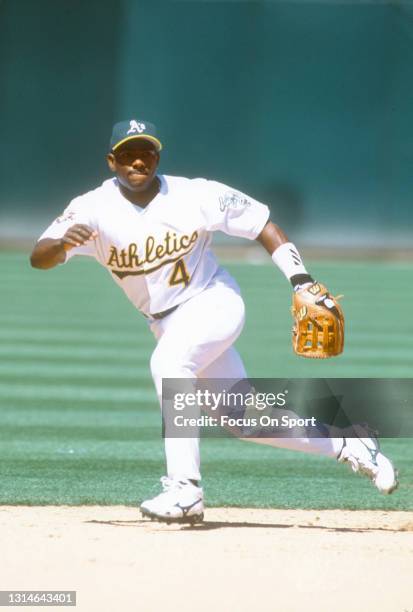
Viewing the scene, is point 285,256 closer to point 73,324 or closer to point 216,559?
point 216,559

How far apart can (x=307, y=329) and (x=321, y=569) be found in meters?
1.09

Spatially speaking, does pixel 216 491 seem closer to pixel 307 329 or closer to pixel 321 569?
pixel 307 329

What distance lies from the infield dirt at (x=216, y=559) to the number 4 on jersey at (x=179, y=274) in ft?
3.22

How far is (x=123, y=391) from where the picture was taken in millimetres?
9289

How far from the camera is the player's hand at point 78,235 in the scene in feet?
16.9

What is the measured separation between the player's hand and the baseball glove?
0.85 meters

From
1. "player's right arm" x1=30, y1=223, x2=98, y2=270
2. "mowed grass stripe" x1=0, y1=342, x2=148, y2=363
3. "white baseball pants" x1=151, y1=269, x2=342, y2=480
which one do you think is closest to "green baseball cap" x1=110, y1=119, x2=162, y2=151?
"player's right arm" x1=30, y1=223, x2=98, y2=270

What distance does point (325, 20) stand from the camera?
65.8 ft

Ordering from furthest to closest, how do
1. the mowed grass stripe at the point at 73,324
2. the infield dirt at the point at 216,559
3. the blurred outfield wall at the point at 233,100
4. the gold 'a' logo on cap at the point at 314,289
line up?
the blurred outfield wall at the point at 233,100
the mowed grass stripe at the point at 73,324
the gold 'a' logo on cap at the point at 314,289
the infield dirt at the point at 216,559

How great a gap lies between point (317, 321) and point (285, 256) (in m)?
0.31

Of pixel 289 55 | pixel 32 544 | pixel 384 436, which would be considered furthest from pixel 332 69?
pixel 32 544

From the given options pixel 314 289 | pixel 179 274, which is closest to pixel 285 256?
pixel 314 289

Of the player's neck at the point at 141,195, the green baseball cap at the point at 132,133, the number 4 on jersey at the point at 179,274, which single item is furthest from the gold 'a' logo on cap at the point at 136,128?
the number 4 on jersey at the point at 179,274

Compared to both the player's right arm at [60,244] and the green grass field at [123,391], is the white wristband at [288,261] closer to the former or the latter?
the player's right arm at [60,244]
